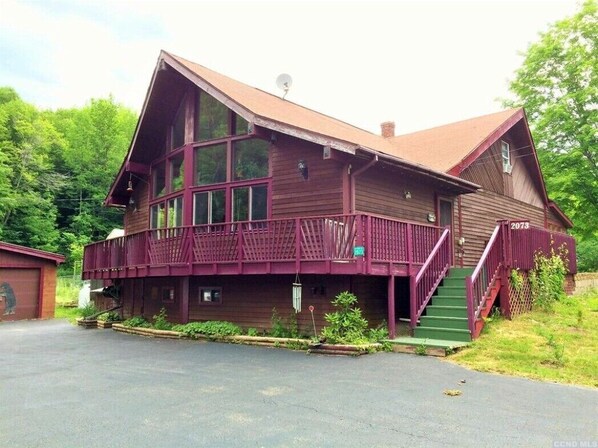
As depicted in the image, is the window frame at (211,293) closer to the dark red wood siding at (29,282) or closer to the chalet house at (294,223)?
the chalet house at (294,223)

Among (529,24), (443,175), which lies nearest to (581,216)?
(529,24)

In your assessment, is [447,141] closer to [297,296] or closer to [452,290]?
[452,290]

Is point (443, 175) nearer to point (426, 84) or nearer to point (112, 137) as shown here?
point (426, 84)

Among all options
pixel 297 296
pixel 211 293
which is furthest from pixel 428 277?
pixel 211 293

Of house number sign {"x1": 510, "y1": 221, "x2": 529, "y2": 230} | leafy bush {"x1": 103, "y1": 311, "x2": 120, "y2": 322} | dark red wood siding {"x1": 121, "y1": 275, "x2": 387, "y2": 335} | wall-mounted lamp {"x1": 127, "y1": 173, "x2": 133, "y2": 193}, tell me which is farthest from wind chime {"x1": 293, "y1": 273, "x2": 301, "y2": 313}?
wall-mounted lamp {"x1": 127, "y1": 173, "x2": 133, "y2": 193}

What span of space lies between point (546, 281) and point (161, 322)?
33.3 feet

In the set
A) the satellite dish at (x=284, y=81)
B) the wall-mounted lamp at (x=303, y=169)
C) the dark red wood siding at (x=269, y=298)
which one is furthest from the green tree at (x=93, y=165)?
the wall-mounted lamp at (x=303, y=169)

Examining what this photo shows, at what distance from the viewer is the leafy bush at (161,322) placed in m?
12.6

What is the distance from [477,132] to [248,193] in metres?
8.89

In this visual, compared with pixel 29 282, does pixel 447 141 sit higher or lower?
higher

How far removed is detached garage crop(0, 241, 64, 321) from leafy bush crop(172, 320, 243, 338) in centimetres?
1187

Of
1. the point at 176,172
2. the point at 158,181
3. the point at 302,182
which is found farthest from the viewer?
the point at 158,181

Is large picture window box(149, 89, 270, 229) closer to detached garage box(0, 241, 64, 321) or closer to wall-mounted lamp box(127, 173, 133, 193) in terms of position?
wall-mounted lamp box(127, 173, 133, 193)

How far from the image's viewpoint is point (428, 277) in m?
10.2
